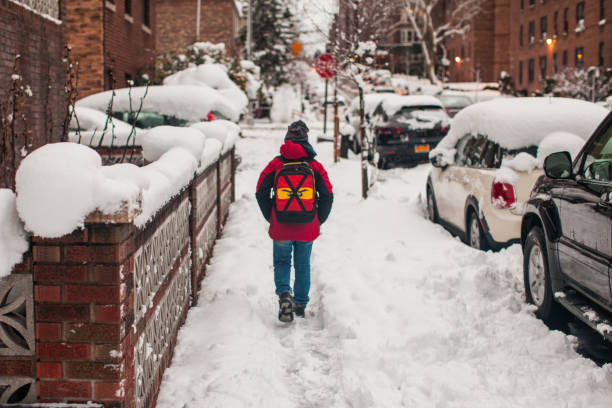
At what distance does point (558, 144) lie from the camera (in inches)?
260

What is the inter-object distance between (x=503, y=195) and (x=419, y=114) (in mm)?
9029

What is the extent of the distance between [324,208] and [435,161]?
3883 millimetres

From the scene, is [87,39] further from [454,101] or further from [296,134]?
[454,101]

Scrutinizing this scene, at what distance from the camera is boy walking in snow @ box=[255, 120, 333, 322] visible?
17.1ft

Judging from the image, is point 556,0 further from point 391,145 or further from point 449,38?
point 391,145

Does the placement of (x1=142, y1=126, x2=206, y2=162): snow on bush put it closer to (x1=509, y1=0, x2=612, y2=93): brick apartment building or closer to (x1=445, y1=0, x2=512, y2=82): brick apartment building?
(x1=509, y1=0, x2=612, y2=93): brick apartment building

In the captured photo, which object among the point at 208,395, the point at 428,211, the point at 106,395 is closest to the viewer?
the point at 106,395

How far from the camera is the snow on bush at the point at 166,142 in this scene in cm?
490

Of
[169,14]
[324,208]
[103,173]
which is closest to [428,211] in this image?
[324,208]

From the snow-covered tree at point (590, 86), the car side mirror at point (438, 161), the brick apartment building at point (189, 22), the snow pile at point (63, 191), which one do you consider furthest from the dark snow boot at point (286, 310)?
the brick apartment building at point (189, 22)

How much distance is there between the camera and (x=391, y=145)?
15281mm

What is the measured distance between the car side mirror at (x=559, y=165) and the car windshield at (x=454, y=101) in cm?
2278

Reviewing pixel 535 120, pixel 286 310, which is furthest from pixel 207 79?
pixel 286 310

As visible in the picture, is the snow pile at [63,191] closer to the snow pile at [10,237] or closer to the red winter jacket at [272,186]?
the snow pile at [10,237]
